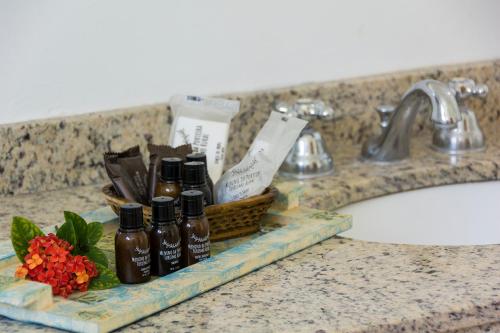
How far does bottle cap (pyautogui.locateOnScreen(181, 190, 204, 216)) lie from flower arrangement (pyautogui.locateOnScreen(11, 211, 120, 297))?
0.09 metres

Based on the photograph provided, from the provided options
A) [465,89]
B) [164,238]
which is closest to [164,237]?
[164,238]

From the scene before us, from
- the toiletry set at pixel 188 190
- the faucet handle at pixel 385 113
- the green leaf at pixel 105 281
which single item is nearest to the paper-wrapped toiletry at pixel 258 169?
the toiletry set at pixel 188 190

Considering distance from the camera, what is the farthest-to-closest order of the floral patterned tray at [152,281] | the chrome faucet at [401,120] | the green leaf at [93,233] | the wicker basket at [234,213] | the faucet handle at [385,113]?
the faucet handle at [385,113] → the chrome faucet at [401,120] → the wicker basket at [234,213] → the green leaf at [93,233] → the floral patterned tray at [152,281]

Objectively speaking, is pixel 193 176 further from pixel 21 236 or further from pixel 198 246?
pixel 21 236

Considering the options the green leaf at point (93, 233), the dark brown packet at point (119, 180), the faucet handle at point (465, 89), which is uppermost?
the faucet handle at point (465, 89)

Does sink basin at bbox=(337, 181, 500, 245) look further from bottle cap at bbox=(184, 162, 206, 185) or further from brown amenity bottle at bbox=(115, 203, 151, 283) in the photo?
brown amenity bottle at bbox=(115, 203, 151, 283)

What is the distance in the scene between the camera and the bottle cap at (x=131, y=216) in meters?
0.95

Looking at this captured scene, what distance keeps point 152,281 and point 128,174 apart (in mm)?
180

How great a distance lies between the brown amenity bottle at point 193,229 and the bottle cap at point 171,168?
6 cm

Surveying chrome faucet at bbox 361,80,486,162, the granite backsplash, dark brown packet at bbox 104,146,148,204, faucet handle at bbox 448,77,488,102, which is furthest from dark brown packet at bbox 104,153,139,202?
faucet handle at bbox 448,77,488,102

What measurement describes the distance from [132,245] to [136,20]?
1.60 ft

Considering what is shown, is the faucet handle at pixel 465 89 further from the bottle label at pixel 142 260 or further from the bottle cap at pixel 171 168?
the bottle label at pixel 142 260

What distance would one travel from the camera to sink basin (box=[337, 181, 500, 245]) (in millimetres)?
1411

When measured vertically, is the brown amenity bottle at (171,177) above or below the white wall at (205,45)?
below
